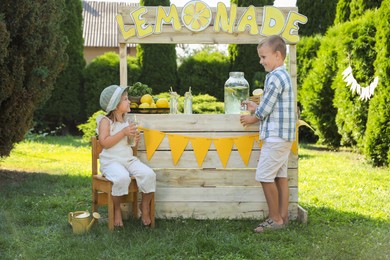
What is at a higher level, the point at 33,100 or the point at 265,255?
the point at 33,100

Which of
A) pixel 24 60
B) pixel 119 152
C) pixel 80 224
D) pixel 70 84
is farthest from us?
pixel 70 84

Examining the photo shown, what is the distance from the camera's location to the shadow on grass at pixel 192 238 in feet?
12.7

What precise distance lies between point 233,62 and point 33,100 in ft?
25.2

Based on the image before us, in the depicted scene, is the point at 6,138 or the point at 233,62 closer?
the point at 6,138

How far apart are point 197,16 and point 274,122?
3.92 feet

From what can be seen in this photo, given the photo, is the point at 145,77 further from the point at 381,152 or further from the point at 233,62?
the point at 381,152

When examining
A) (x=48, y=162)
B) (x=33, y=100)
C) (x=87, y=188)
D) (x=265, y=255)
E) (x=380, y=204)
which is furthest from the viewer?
(x=48, y=162)

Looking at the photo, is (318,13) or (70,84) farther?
(318,13)

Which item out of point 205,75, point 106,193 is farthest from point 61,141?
point 106,193

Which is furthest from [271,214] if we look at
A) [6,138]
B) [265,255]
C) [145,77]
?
[145,77]

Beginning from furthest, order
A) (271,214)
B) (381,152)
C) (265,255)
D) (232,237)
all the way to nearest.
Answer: (381,152)
(271,214)
(232,237)
(265,255)

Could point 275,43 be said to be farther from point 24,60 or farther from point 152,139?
point 24,60

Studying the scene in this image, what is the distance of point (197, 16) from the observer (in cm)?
492

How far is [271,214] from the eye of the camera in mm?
4609
